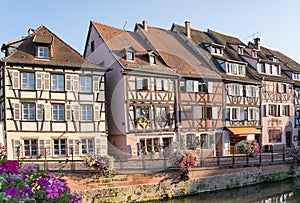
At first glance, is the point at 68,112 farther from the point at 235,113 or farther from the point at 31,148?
the point at 235,113

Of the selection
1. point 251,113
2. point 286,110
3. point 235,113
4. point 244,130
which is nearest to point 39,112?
point 235,113

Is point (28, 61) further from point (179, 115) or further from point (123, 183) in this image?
point (179, 115)

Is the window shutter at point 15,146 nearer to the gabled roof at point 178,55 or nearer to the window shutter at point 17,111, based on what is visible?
the window shutter at point 17,111

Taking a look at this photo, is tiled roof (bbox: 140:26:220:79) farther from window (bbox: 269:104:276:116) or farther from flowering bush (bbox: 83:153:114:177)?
flowering bush (bbox: 83:153:114:177)

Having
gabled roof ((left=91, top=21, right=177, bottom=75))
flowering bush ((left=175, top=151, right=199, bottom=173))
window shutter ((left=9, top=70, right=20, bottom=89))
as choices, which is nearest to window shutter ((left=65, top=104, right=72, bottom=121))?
window shutter ((left=9, top=70, right=20, bottom=89))

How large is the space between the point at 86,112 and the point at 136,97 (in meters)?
3.18

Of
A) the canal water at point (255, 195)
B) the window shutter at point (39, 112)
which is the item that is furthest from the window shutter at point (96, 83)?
the canal water at point (255, 195)

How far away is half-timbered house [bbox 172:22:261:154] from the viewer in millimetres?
23625

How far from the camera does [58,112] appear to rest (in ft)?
57.7

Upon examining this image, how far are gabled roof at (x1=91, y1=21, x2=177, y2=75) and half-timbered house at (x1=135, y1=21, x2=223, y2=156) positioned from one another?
0.58 m

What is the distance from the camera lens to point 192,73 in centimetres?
2197

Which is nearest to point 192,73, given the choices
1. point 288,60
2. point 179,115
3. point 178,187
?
point 179,115

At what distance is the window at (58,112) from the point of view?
57.4 feet

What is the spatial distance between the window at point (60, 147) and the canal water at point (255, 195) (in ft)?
21.8
